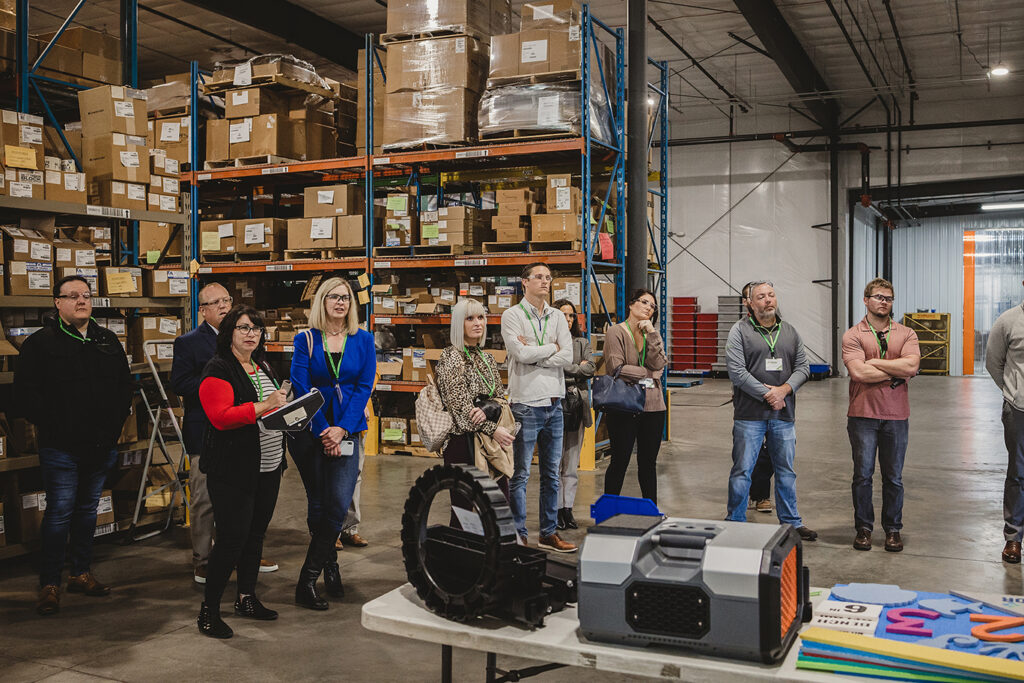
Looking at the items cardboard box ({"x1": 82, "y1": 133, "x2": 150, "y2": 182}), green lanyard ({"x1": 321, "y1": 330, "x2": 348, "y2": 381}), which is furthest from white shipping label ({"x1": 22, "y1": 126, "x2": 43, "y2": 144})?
green lanyard ({"x1": 321, "y1": 330, "x2": 348, "y2": 381})

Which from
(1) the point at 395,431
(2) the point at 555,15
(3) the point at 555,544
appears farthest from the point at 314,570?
(2) the point at 555,15

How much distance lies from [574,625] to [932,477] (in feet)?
23.6

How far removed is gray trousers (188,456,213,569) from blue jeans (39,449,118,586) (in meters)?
0.51

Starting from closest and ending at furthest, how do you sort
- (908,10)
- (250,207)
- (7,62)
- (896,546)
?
1. (896,546)
2. (7,62)
3. (250,207)
4. (908,10)

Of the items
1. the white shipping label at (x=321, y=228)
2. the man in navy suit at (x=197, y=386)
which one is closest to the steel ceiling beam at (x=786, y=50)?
the white shipping label at (x=321, y=228)

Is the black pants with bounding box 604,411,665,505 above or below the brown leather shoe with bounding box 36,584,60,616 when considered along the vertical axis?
above

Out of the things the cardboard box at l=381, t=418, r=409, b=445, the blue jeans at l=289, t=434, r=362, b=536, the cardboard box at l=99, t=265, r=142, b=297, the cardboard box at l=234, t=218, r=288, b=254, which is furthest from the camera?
the cardboard box at l=234, t=218, r=288, b=254

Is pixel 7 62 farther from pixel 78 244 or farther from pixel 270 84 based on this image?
pixel 270 84

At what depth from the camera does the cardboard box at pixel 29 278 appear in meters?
5.51

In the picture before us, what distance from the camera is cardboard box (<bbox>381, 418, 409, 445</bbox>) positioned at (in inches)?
384

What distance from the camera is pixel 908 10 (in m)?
14.2

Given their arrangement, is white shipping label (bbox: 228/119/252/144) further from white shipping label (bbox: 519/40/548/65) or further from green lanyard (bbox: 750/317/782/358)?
green lanyard (bbox: 750/317/782/358)

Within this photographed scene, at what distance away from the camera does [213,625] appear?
4.21 metres

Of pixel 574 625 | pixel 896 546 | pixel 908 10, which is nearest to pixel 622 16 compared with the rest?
pixel 908 10
